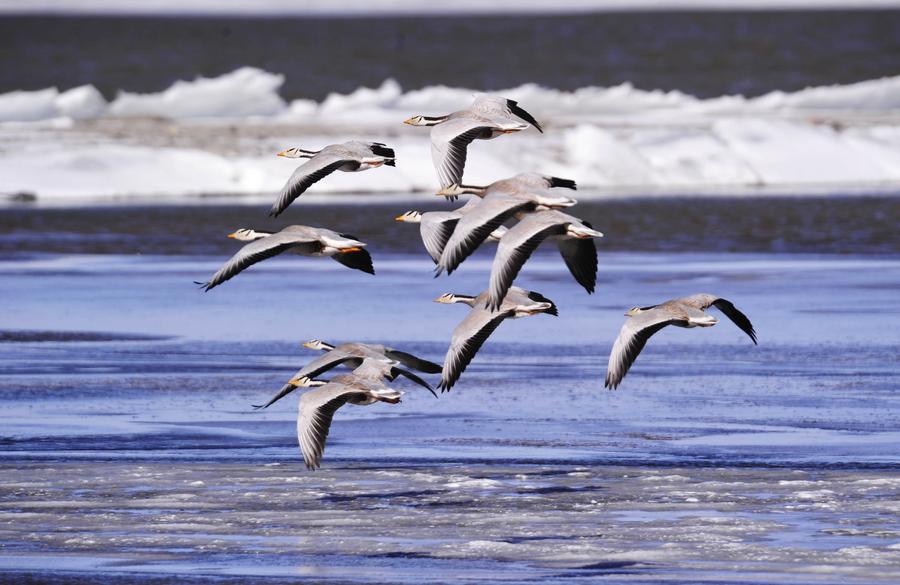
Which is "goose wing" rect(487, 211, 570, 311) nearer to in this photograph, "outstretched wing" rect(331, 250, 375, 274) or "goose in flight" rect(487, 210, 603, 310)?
"goose in flight" rect(487, 210, 603, 310)

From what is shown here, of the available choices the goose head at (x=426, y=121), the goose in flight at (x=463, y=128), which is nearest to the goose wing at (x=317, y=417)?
the goose in flight at (x=463, y=128)

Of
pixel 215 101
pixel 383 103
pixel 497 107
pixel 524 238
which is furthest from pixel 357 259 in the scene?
pixel 215 101

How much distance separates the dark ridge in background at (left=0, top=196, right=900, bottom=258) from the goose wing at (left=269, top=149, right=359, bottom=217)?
1427 centimetres

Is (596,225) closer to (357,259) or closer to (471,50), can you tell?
(357,259)

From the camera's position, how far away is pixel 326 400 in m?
12.6

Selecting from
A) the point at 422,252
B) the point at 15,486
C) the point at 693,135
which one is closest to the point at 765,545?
the point at 15,486

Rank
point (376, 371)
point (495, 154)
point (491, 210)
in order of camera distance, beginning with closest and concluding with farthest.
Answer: point (491, 210) < point (376, 371) < point (495, 154)

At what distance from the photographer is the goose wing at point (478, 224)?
1199cm

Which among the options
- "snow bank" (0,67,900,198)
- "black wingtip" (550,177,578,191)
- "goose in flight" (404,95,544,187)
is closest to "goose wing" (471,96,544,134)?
"goose in flight" (404,95,544,187)

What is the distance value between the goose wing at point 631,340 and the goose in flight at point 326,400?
1448 mm

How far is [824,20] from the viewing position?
146875mm

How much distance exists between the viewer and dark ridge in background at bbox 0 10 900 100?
98938 millimetres

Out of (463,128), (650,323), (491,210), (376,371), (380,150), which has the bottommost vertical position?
(376,371)

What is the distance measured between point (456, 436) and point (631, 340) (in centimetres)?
194
